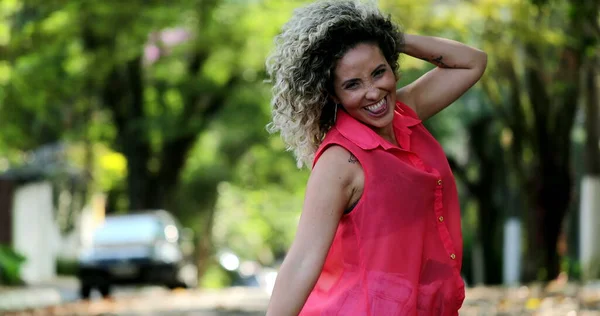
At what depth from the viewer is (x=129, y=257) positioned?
22812 millimetres

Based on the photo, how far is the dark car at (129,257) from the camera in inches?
899

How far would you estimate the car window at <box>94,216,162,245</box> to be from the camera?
75.3 ft

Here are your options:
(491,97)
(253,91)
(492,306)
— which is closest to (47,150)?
(253,91)

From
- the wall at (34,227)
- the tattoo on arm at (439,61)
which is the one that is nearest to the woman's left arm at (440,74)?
the tattoo on arm at (439,61)

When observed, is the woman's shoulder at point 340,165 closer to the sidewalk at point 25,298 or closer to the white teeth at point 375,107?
the white teeth at point 375,107

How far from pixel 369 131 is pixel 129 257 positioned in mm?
19928

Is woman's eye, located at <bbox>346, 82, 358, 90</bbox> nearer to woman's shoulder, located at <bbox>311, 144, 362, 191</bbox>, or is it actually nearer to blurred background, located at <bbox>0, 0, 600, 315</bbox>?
woman's shoulder, located at <bbox>311, 144, 362, 191</bbox>

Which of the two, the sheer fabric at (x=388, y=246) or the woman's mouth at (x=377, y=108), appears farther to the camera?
the woman's mouth at (x=377, y=108)

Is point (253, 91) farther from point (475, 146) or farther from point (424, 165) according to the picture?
point (424, 165)

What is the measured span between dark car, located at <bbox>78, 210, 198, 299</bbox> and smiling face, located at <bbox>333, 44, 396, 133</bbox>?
64.6ft

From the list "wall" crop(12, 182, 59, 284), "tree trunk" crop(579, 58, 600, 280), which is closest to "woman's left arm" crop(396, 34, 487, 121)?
"tree trunk" crop(579, 58, 600, 280)

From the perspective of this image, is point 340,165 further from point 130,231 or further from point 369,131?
point 130,231

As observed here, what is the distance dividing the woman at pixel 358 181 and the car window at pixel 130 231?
19.7 metres

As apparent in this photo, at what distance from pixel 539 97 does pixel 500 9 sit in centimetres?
260
